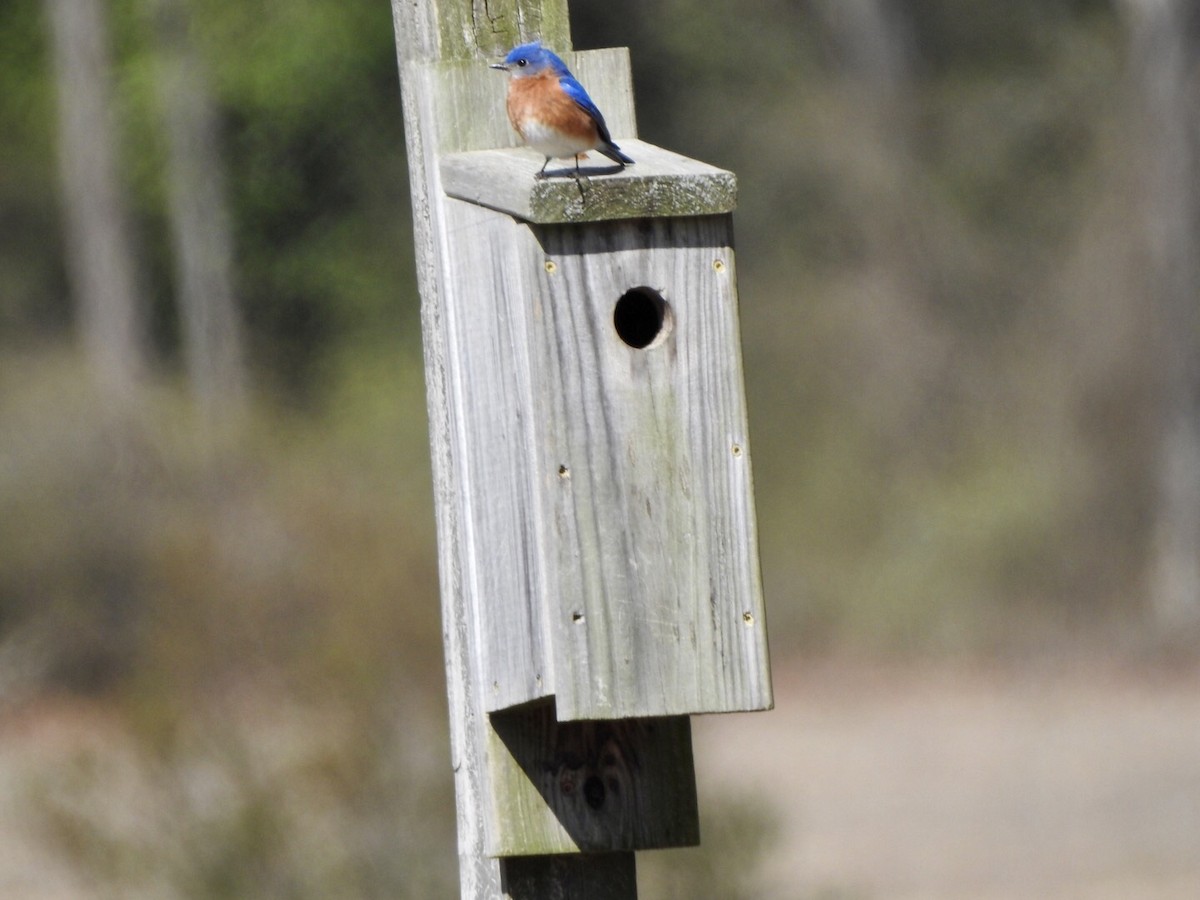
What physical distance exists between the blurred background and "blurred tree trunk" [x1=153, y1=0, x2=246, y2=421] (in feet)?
0.18

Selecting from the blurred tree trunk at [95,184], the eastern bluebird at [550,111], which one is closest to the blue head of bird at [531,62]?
the eastern bluebird at [550,111]

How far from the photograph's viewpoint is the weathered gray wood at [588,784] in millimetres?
3350

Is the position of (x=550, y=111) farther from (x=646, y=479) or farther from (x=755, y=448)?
(x=755, y=448)

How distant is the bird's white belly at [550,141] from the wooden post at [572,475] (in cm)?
5

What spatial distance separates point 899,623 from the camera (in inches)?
634

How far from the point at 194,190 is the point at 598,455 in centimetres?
1926

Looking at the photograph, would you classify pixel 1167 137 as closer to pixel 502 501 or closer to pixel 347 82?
pixel 347 82

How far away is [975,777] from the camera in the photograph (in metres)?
12.4

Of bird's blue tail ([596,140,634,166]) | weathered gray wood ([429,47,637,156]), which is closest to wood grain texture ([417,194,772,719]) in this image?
bird's blue tail ([596,140,634,166])

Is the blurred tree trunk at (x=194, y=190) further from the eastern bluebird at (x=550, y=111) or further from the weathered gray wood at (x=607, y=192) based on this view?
the weathered gray wood at (x=607, y=192)

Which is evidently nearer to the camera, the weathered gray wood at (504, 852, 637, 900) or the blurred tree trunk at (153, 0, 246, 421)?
the weathered gray wood at (504, 852, 637, 900)

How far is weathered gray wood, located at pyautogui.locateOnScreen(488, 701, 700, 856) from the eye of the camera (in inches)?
132

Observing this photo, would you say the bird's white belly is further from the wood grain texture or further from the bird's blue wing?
the wood grain texture

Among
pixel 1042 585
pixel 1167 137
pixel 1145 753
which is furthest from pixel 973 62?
pixel 1145 753
